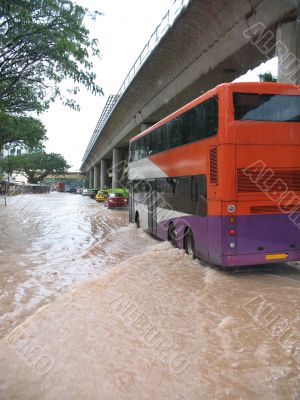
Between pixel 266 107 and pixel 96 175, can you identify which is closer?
pixel 266 107

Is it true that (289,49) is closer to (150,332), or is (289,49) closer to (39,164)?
(150,332)

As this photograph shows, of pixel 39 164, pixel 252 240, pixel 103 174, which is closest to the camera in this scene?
pixel 252 240

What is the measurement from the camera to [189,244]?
10469mm

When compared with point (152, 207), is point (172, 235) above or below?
below

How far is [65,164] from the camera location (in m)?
Result: 105

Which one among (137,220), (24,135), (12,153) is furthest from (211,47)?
(12,153)

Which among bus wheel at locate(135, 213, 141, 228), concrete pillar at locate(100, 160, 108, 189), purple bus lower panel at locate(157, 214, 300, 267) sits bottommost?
bus wheel at locate(135, 213, 141, 228)

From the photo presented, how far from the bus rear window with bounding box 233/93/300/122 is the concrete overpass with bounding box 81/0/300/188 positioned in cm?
321

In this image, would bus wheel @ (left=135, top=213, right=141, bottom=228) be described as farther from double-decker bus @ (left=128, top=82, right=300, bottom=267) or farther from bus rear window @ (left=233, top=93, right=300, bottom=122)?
bus rear window @ (left=233, top=93, right=300, bottom=122)

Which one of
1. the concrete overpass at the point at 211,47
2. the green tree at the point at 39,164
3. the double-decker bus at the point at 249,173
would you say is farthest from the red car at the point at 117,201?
the green tree at the point at 39,164

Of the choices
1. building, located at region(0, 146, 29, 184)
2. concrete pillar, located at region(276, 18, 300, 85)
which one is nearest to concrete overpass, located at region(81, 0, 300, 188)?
concrete pillar, located at region(276, 18, 300, 85)

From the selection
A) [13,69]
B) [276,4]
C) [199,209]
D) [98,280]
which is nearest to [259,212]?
[199,209]

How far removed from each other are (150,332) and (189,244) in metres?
5.10

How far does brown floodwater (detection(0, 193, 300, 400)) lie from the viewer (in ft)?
13.6
